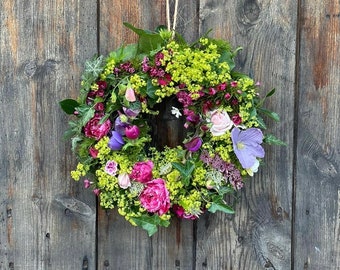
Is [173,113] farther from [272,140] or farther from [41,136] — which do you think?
[41,136]

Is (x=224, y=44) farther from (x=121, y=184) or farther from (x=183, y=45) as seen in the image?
(x=121, y=184)

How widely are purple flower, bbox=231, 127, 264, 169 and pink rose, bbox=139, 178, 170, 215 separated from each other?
0.55 feet

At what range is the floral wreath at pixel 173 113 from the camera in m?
1.15

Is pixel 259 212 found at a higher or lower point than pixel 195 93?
lower

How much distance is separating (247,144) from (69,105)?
0.38m

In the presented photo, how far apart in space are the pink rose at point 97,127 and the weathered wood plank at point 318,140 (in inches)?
17.4

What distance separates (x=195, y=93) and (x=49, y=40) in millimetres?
386

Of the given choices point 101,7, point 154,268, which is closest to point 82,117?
point 101,7

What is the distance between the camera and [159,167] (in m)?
1.20

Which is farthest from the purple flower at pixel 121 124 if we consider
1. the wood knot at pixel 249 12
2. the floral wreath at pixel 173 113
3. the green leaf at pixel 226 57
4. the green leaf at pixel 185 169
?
the wood knot at pixel 249 12

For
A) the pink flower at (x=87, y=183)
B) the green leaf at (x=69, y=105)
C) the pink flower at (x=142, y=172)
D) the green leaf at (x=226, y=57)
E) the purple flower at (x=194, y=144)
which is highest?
the green leaf at (x=226, y=57)

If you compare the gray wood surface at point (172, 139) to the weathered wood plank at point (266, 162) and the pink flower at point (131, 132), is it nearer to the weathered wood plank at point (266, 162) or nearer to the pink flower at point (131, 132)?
the weathered wood plank at point (266, 162)

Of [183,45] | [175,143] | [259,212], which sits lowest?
[259,212]

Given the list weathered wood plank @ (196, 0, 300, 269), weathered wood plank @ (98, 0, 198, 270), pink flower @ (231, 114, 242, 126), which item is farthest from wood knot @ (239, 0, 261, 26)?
weathered wood plank @ (98, 0, 198, 270)
